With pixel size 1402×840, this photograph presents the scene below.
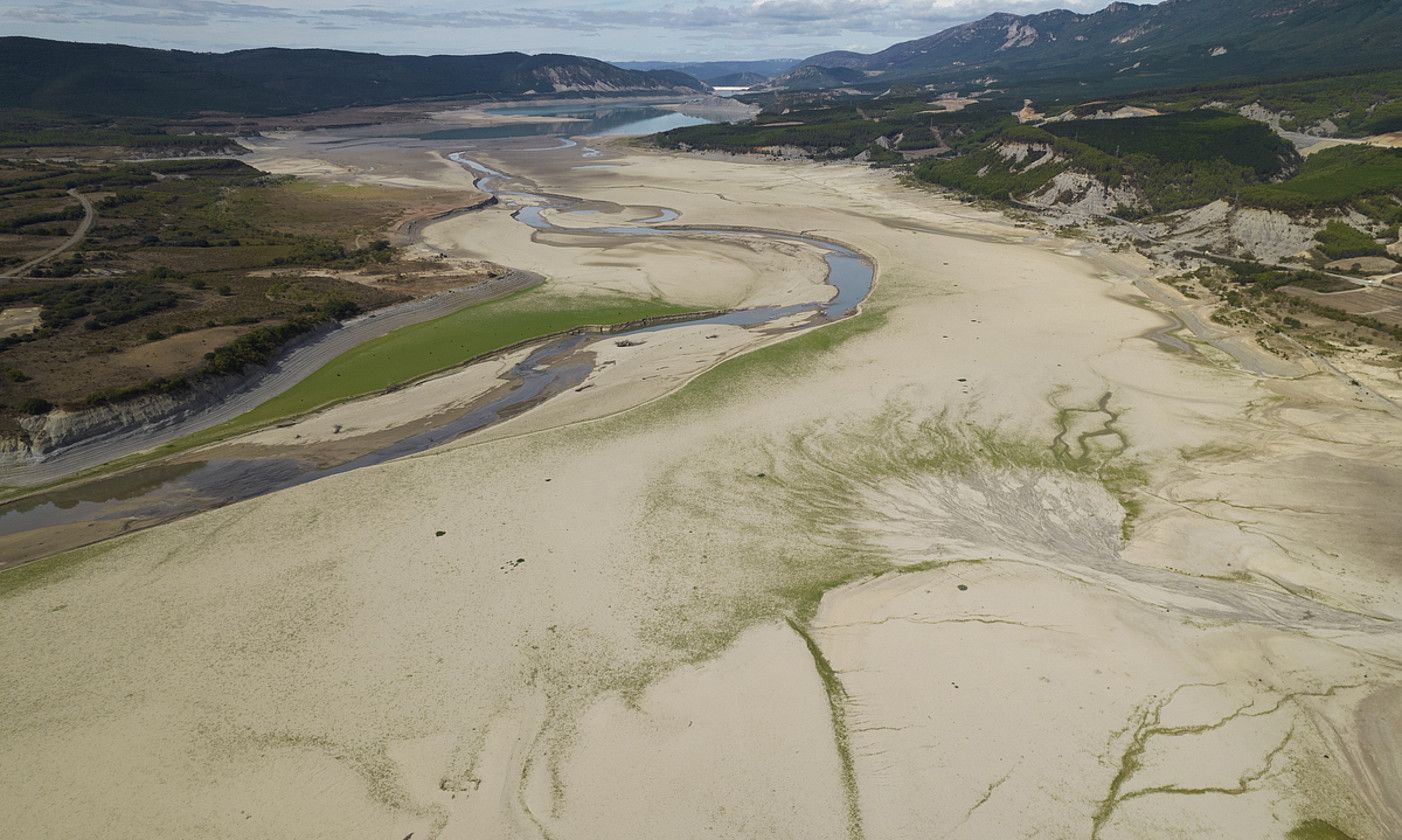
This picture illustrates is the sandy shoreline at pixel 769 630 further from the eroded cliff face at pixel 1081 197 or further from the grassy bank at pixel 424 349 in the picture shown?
the eroded cliff face at pixel 1081 197

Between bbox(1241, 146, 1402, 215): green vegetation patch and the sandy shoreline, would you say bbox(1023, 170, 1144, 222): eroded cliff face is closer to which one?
bbox(1241, 146, 1402, 215): green vegetation patch

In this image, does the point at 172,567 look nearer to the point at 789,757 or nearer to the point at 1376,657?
the point at 789,757

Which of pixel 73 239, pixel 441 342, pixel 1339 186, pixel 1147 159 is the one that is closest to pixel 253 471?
pixel 441 342

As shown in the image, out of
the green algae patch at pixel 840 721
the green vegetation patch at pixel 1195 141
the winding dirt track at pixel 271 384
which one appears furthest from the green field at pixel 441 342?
the green vegetation patch at pixel 1195 141

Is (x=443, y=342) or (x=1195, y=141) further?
(x=1195, y=141)

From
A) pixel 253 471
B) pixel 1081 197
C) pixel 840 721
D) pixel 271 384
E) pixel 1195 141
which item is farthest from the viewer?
pixel 1195 141

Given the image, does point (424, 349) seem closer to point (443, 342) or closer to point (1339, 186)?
point (443, 342)
